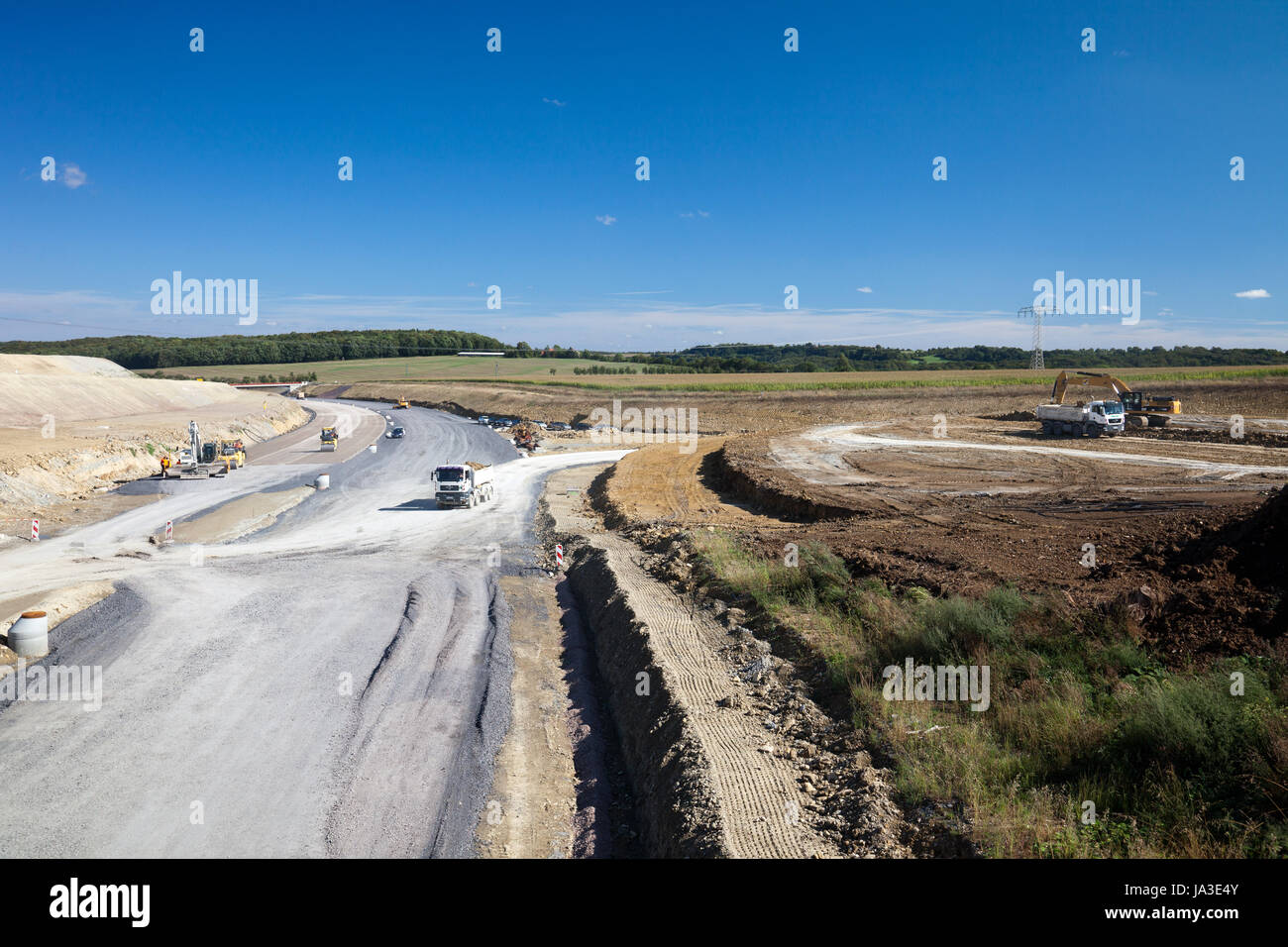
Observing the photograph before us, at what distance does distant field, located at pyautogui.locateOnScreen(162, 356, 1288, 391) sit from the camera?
9131 cm

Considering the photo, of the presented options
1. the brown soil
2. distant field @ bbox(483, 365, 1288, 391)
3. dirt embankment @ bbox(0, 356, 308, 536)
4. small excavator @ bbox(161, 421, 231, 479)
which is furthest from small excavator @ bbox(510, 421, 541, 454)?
distant field @ bbox(483, 365, 1288, 391)

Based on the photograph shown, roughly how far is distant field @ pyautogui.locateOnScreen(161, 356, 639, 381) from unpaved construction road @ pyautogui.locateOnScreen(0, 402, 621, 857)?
333 ft

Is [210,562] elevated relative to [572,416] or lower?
lower

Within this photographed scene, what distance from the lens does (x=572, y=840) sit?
9.58 meters

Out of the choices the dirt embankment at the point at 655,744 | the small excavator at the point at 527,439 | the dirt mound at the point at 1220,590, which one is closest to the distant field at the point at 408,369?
the small excavator at the point at 527,439

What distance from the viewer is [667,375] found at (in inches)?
4973

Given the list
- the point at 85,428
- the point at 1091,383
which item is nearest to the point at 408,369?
the point at 85,428

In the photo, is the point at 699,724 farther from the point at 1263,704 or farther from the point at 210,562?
the point at 210,562

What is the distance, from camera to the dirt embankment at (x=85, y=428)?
31.1 meters

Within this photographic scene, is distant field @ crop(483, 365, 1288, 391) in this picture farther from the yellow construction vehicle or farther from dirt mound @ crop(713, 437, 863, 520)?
the yellow construction vehicle

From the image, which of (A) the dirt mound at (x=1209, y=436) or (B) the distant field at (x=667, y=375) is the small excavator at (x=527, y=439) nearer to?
(B) the distant field at (x=667, y=375)

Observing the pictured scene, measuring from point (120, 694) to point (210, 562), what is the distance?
1095cm

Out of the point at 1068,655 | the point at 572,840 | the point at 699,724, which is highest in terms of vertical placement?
the point at 1068,655

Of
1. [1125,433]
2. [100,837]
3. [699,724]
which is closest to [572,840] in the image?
[699,724]
